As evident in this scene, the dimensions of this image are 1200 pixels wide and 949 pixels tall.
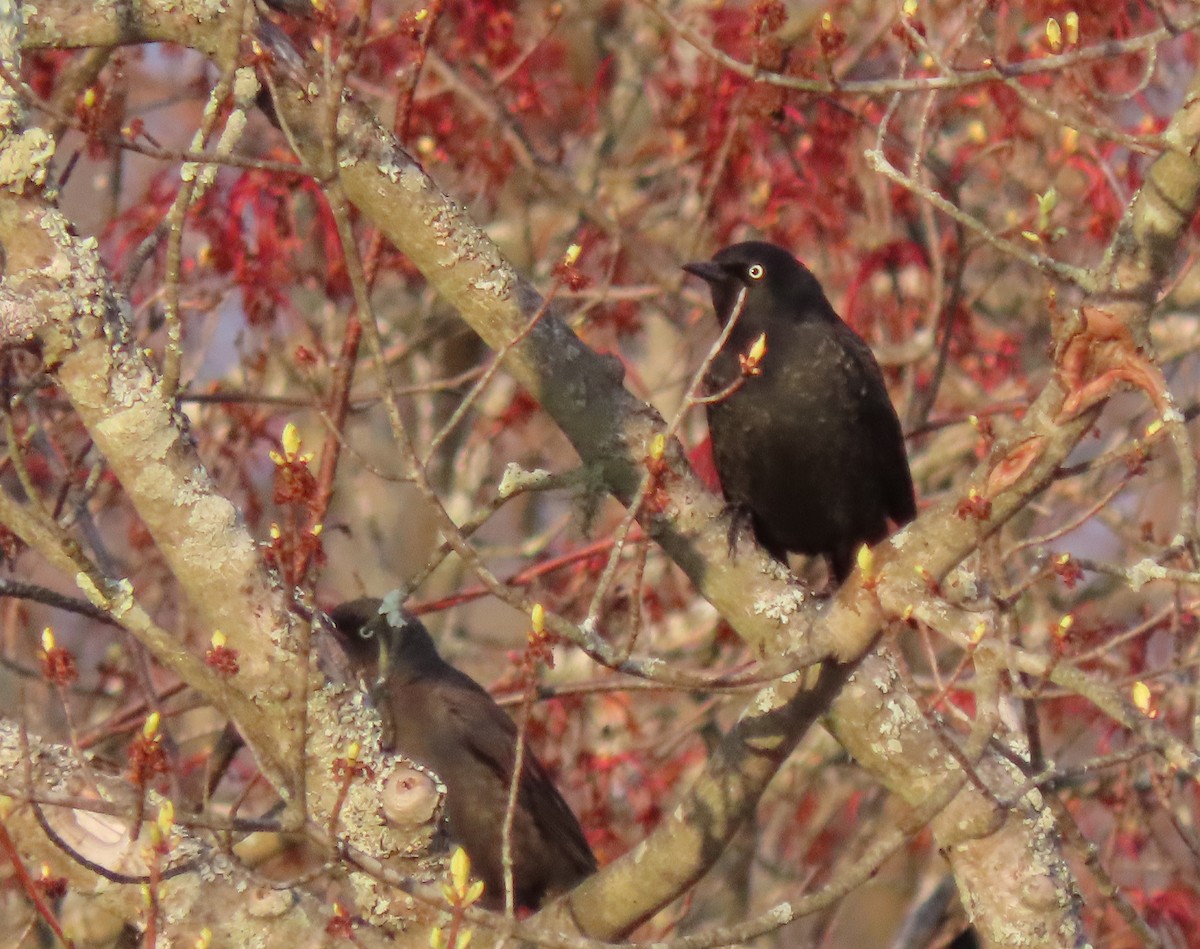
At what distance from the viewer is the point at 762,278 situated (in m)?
4.75

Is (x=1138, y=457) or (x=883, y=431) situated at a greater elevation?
(x=883, y=431)

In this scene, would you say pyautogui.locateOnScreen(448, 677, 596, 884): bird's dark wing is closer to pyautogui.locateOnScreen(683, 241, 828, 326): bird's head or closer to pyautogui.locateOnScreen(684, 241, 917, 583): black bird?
pyautogui.locateOnScreen(684, 241, 917, 583): black bird

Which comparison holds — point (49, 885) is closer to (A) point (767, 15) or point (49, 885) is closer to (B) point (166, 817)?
(B) point (166, 817)

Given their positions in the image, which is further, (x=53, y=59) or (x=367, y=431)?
(x=367, y=431)

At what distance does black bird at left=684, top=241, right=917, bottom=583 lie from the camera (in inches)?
182

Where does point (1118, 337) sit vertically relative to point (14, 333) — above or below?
below

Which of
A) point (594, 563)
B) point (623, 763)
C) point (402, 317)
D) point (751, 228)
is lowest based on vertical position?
point (623, 763)

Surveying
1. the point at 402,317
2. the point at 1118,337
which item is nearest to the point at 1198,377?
the point at 402,317

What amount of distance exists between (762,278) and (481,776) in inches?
73.7

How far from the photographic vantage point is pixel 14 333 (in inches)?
109

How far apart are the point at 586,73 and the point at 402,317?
1.44 m

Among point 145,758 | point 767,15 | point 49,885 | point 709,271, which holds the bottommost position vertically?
point 49,885

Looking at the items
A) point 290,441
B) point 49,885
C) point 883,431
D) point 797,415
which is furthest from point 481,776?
point 290,441

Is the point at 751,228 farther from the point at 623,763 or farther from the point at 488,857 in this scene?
the point at 488,857
